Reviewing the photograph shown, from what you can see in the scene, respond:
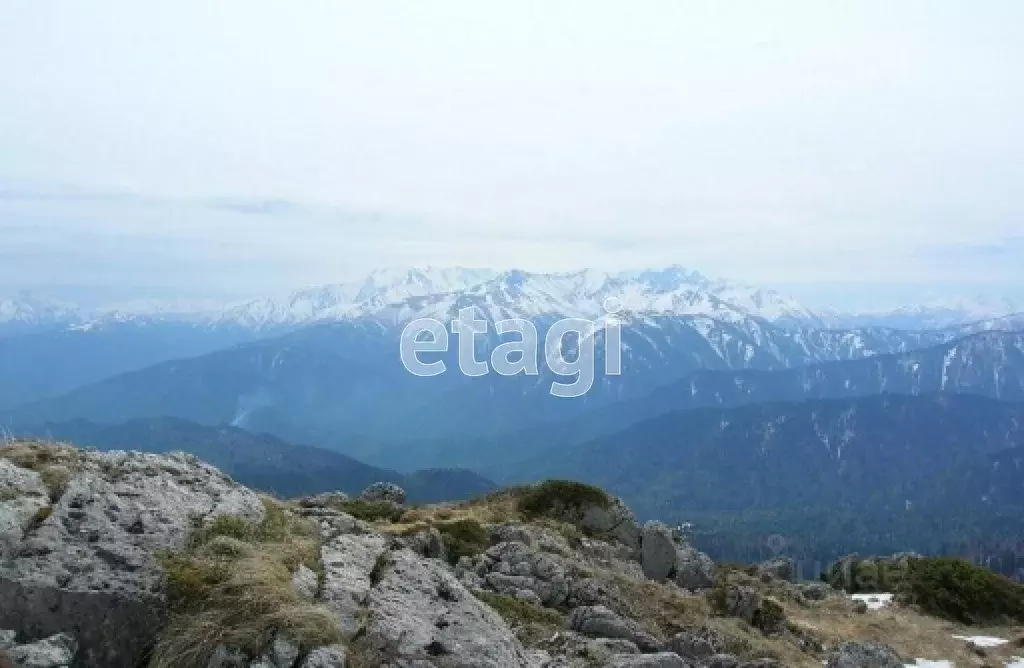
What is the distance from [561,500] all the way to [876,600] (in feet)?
88.9

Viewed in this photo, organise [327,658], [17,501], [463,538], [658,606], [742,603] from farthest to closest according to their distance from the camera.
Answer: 1. [463,538]
2. [742,603]
3. [658,606]
4. [17,501]
5. [327,658]

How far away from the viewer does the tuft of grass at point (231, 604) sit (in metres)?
9.23

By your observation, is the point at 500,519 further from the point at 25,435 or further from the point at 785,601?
the point at 25,435

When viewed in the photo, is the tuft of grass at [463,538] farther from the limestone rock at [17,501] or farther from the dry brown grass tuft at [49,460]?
the limestone rock at [17,501]

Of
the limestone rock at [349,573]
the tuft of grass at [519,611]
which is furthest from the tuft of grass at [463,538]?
the limestone rock at [349,573]

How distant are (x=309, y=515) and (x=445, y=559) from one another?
7.00m

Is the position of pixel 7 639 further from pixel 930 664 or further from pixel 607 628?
pixel 930 664

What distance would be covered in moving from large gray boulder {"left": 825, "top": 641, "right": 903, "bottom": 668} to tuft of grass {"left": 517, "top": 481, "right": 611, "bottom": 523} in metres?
12.6

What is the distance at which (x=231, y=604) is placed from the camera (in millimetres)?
9680

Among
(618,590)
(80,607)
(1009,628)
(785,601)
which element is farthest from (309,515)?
(1009,628)

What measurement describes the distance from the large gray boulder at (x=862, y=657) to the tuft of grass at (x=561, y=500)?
41.5 feet

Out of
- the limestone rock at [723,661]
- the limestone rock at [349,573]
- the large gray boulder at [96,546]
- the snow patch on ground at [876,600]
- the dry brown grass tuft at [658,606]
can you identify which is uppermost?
the large gray boulder at [96,546]

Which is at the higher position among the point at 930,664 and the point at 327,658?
the point at 327,658

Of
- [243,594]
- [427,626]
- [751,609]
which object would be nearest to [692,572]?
[751,609]
